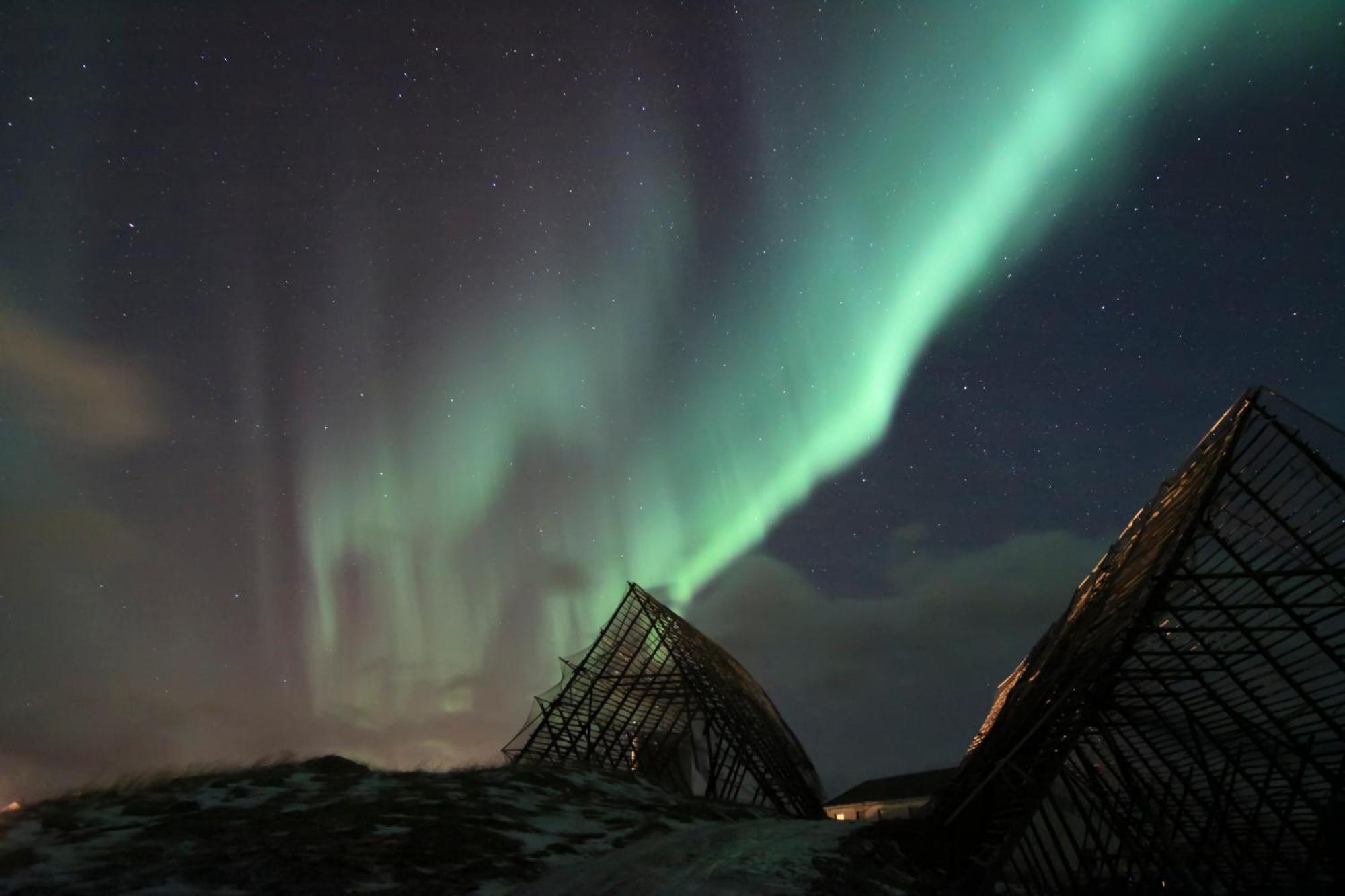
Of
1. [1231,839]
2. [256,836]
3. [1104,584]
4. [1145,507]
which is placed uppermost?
[1145,507]

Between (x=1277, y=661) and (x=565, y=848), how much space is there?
14636 millimetres

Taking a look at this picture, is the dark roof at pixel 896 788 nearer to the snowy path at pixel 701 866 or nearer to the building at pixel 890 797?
the building at pixel 890 797

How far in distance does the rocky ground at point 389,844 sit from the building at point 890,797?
128 ft

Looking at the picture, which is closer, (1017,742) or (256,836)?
(256,836)

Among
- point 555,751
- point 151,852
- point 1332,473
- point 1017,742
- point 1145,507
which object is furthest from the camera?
point 555,751

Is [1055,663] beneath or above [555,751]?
beneath

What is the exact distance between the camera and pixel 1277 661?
51.0 feet

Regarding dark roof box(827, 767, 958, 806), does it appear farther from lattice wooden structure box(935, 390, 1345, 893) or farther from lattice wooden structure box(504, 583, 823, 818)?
lattice wooden structure box(935, 390, 1345, 893)

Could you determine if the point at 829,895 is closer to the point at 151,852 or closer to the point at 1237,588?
the point at 151,852

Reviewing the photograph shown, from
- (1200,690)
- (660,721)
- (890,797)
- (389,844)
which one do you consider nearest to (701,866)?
(389,844)

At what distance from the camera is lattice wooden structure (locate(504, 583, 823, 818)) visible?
28750mm

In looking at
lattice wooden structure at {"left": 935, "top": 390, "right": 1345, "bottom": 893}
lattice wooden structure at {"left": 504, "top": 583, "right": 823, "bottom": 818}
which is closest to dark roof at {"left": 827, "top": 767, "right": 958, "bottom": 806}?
lattice wooden structure at {"left": 504, "top": 583, "right": 823, "bottom": 818}

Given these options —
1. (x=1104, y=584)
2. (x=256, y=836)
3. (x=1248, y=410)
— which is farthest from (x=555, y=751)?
(x=1248, y=410)

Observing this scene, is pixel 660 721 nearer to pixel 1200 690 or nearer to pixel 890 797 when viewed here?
pixel 1200 690
